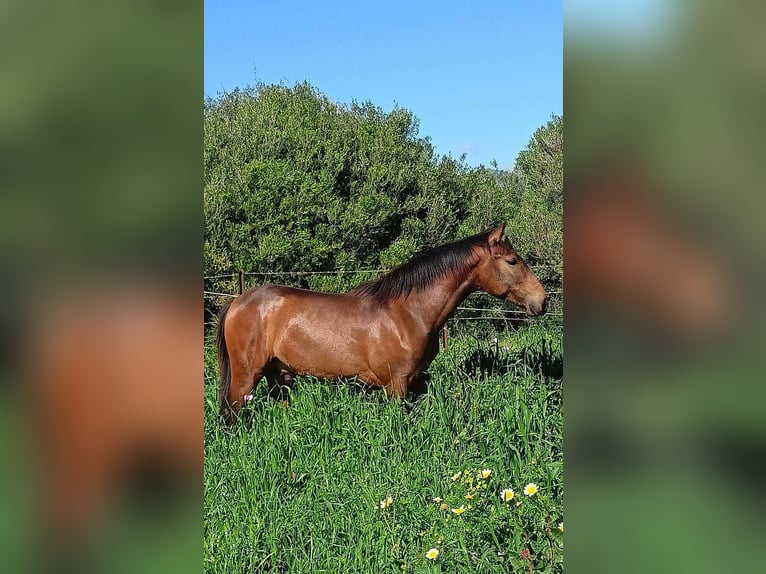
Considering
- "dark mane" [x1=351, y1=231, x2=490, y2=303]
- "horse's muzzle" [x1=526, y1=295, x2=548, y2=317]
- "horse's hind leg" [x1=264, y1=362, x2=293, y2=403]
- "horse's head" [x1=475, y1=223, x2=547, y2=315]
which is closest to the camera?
"dark mane" [x1=351, y1=231, x2=490, y2=303]

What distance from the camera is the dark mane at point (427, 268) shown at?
222 inches

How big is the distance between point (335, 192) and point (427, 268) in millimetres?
12423

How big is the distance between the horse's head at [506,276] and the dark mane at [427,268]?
104 mm

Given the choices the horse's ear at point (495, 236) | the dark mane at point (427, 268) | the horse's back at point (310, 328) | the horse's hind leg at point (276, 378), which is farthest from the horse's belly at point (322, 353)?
the horse's ear at point (495, 236)

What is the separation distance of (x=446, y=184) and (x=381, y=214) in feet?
10.5

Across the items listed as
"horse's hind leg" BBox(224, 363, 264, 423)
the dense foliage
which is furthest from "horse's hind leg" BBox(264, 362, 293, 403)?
the dense foliage

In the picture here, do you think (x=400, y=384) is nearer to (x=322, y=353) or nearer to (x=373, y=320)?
(x=373, y=320)

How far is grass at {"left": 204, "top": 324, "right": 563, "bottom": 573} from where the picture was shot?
8.68 feet
